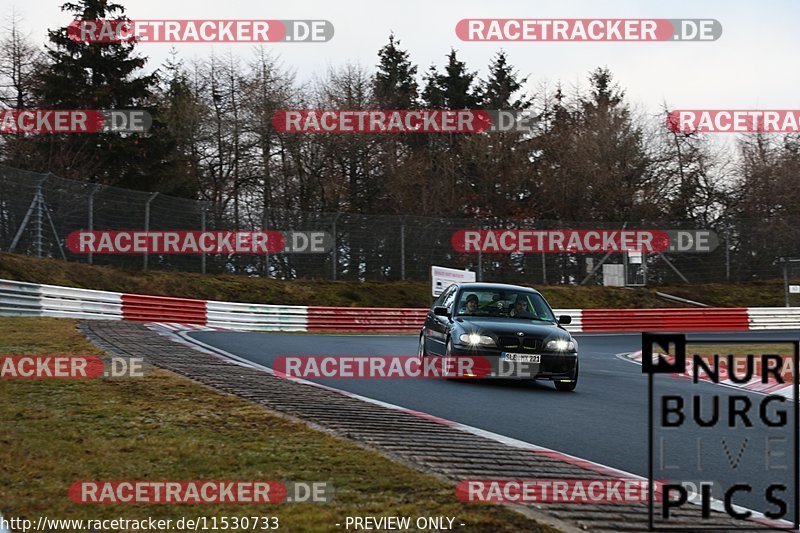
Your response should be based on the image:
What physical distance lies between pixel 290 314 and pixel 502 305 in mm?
16071

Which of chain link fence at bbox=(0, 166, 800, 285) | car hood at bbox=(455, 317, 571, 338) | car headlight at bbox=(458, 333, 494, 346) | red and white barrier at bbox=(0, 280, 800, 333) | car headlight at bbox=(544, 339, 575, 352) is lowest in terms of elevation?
red and white barrier at bbox=(0, 280, 800, 333)

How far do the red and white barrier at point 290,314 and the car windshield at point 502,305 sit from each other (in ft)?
38.8

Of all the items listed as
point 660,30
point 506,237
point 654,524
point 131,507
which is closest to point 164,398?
point 131,507

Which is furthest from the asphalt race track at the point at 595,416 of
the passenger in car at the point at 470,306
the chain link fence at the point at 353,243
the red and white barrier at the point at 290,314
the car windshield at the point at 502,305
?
the chain link fence at the point at 353,243

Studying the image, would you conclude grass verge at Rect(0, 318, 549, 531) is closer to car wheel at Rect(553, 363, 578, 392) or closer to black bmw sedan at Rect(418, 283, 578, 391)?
black bmw sedan at Rect(418, 283, 578, 391)

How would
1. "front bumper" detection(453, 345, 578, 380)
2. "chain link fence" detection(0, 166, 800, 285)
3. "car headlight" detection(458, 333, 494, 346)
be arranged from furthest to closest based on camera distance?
"chain link fence" detection(0, 166, 800, 285), "car headlight" detection(458, 333, 494, 346), "front bumper" detection(453, 345, 578, 380)

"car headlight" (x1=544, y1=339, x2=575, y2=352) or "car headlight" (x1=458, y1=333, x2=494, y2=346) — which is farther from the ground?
"car headlight" (x1=458, y1=333, x2=494, y2=346)

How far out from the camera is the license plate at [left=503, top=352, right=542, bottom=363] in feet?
42.2

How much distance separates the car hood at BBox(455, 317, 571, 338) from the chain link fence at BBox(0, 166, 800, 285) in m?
16.1

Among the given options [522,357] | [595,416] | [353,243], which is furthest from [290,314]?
[595,416]

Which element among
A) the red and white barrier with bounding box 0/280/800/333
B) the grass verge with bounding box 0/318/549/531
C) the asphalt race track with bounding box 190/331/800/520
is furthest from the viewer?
the red and white barrier with bounding box 0/280/800/333

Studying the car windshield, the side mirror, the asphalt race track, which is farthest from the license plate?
the side mirror

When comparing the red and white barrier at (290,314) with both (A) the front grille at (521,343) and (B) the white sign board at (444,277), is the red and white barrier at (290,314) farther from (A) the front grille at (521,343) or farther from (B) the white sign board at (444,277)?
(A) the front grille at (521,343)

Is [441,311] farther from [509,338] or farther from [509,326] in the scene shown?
[509,338]
